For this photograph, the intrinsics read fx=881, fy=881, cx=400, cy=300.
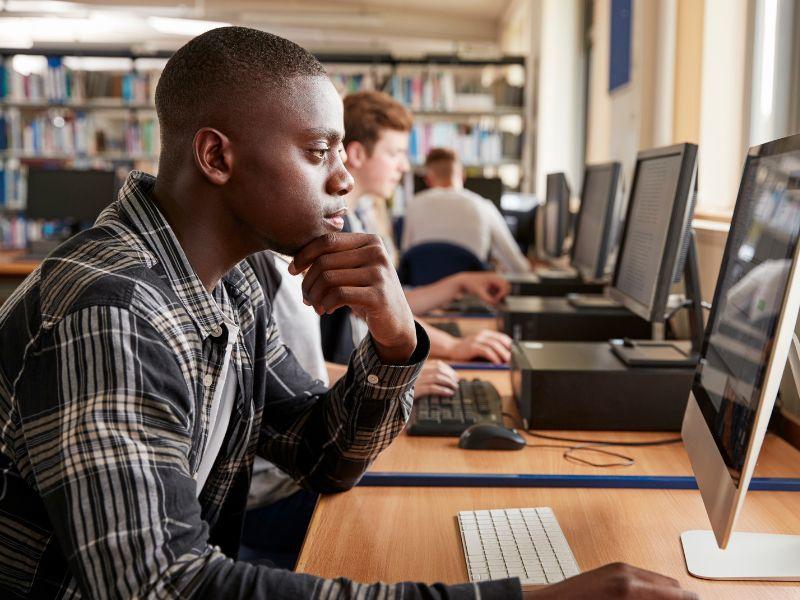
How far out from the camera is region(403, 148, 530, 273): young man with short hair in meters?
4.55

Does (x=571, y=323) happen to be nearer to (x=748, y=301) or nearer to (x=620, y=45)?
(x=748, y=301)

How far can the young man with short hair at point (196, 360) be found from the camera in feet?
2.49

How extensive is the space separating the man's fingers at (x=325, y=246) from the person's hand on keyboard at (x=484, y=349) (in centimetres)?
105

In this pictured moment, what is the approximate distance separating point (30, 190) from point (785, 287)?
5.27 m

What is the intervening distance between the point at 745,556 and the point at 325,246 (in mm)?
610

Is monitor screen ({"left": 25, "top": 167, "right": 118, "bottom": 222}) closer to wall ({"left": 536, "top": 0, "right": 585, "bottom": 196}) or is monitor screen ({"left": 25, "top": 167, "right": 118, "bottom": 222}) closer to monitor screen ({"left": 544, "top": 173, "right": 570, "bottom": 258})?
monitor screen ({"left": 544, "top": 173, "right": 570, "bottom": 258})

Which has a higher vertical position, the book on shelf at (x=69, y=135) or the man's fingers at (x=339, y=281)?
the book on shelf at (x=69, y=135)

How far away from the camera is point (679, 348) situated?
1689 mm

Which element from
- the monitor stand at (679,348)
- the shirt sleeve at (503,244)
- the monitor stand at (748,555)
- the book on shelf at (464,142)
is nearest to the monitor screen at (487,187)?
the book on shelf at (464,142)

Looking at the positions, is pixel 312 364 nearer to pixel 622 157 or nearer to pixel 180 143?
pixel 180 143

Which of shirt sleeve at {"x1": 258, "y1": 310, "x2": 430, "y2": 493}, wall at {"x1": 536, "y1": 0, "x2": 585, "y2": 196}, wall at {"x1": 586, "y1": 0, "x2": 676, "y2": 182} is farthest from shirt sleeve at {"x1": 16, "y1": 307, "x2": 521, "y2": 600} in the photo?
wall at {"x1": 536, "y1": 0, "x2": 585, "y2": 196}

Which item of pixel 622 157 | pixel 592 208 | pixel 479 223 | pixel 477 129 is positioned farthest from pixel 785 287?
pixel 477 129

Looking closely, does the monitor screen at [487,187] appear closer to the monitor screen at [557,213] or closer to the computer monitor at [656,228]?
the monitor screen at [557,213]

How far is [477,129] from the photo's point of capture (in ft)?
22.9
